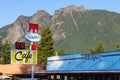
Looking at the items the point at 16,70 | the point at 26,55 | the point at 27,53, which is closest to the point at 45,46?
the point at 16,70

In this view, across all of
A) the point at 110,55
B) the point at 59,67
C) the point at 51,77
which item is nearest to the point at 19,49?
the point at 110,55

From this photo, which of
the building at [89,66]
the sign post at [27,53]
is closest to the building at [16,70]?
the building at [89,66]

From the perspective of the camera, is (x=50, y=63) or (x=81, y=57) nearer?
(x=81, y=57)

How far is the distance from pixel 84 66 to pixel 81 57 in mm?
3954

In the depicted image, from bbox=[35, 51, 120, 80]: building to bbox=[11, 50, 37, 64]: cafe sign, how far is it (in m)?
13.7

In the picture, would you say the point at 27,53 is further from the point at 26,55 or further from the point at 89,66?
the point at 89,66

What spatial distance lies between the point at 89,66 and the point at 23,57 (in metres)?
22.3

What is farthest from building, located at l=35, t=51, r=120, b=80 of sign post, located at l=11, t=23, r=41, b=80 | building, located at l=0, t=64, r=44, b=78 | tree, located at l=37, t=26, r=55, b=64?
tree, located at l=37, t=26, r=55, b=64

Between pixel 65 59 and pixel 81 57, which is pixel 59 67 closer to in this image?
pixel 65 59

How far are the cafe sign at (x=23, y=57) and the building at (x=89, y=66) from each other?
13739 millimetres

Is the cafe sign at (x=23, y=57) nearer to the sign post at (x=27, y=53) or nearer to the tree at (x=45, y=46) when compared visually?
the sign post at (x=27, y=53)

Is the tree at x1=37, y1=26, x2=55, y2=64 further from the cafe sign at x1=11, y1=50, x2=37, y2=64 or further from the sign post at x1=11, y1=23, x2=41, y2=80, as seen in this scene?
the cafe sign at x1=11, y1=50, x2=37, y2=64

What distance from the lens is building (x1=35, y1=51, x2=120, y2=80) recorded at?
45.5m

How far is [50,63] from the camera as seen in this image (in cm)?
6862
